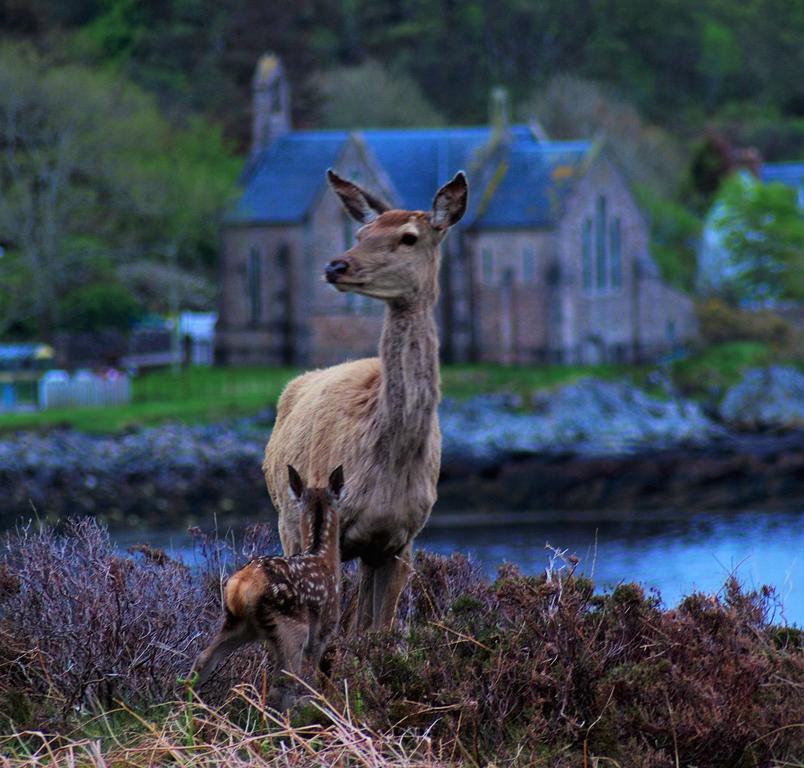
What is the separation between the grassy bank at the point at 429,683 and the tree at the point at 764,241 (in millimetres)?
57400

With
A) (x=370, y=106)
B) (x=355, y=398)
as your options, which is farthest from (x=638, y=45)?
(x=355, y=398)

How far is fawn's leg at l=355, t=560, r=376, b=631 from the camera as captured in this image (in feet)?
30.5

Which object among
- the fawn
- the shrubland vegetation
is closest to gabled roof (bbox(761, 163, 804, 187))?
the shrubland vegetation

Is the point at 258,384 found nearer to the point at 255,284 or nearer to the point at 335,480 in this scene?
the point at 255,284

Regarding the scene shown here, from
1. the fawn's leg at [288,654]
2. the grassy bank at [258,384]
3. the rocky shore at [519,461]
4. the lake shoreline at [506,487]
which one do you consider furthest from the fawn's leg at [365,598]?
the grassy bank at [258,384]

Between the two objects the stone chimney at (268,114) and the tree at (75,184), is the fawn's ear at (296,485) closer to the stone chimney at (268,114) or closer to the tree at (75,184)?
the tree at (75,184)

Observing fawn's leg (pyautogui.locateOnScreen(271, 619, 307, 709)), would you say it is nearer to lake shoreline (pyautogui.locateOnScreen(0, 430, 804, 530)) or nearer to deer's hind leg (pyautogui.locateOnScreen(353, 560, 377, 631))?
deer's hind leg (pyautogui.locateOnScreen(353, 560, 377, 631))

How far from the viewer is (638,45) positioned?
104 m

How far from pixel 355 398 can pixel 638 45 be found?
9743 centimetres

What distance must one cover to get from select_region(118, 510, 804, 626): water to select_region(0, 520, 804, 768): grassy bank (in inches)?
702

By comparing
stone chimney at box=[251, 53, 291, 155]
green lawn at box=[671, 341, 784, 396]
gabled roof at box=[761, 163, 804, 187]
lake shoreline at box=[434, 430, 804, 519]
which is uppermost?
stone chimney at box=[251, 53, 291, 155]

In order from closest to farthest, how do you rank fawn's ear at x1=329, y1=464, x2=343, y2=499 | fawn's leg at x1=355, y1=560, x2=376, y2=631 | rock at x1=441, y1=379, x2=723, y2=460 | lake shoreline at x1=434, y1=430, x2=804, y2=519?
fawn's ear at x1=329, y1=464, x2=343, y2=499
fawn's leg at x1=355, y1=560, x2=376, y2=631
lake shoreline at x1=434, y1=430, x2=804, y2=519
rock at x1=441, y1=379, x2=723, y2=460

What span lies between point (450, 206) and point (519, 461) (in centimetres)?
3926

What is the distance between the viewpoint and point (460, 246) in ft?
188
